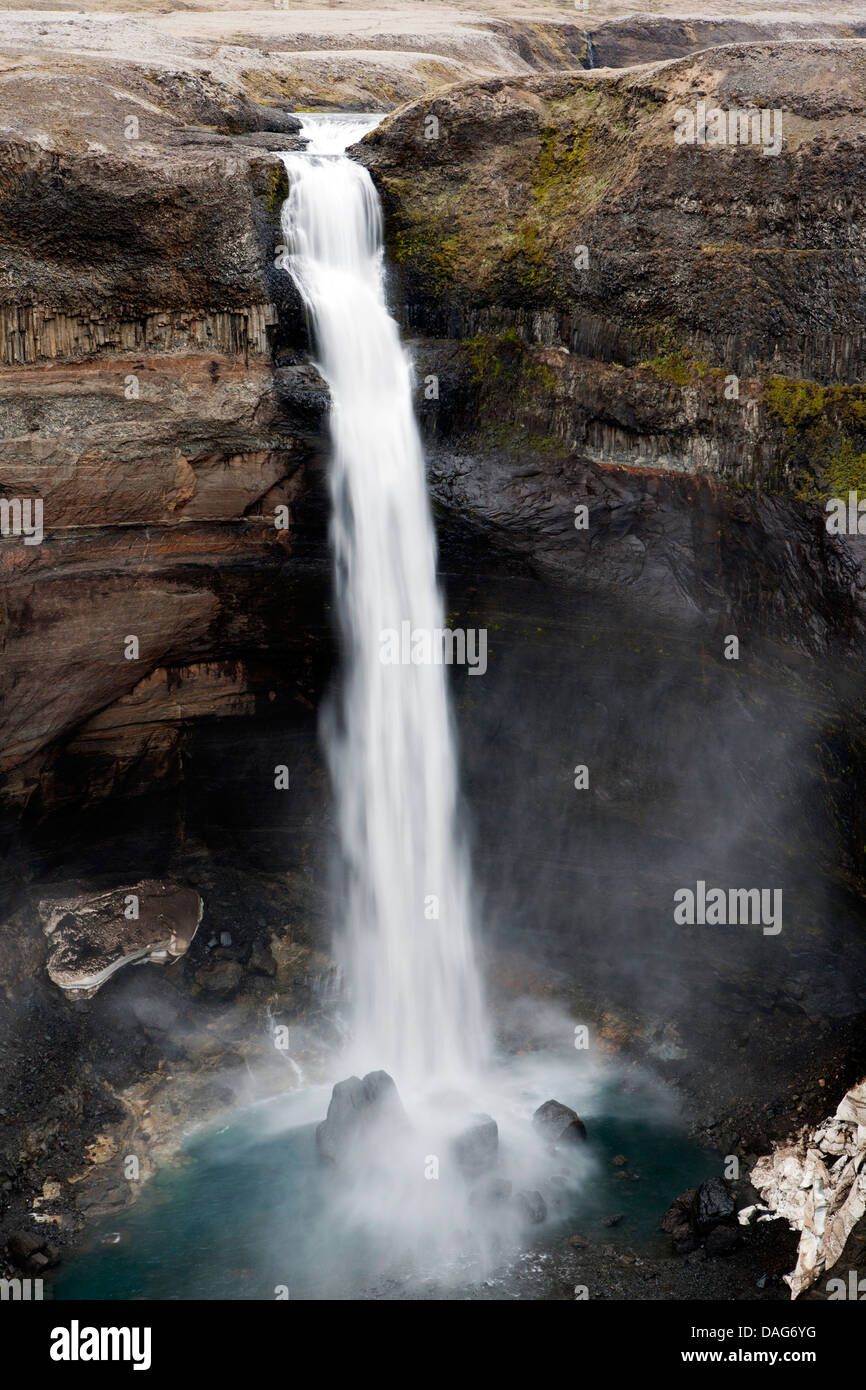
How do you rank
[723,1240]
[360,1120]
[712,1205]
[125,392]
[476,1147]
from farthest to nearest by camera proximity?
[125,392] → [360,1120] → [476,1147] → [712,1205] → [723,1240]

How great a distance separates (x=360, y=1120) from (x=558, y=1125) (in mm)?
3456

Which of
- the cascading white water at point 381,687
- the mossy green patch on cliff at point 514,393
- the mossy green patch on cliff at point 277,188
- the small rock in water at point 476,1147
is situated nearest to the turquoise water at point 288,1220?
the small rock in water at point 476,1147

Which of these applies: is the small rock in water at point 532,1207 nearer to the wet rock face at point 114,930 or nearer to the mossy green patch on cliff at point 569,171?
the wet rock face at point 114,930

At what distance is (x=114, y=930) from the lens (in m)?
23.0

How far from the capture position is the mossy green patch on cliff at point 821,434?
17906mm

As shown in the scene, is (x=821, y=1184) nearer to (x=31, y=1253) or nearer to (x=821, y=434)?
(x=821, y=434)

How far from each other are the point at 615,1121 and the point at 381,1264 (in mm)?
5597

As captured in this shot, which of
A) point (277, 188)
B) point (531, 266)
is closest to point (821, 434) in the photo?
point (531, 266)

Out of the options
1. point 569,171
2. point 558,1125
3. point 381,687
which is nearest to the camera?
point 558,1125

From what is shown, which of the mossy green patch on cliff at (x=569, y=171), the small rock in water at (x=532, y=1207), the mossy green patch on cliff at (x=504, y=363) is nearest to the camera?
the small rock in water at (x=532, y=1207)

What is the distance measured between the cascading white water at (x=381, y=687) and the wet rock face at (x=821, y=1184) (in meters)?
6.29

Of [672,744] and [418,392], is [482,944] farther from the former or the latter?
[418,392]

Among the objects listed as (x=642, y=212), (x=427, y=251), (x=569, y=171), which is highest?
(x=569, y=171)
